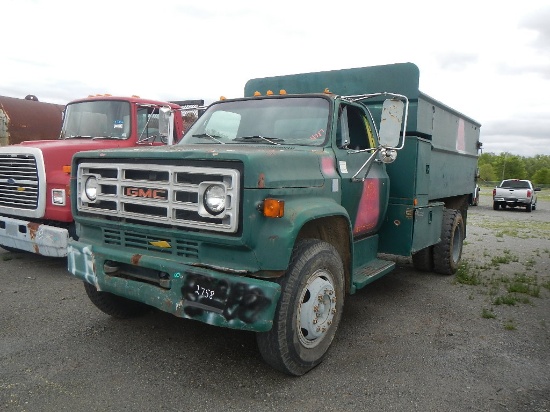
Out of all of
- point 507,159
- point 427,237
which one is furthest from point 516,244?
point 507,159

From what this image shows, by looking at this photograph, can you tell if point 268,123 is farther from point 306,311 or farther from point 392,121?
point 306,311

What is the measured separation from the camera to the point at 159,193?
136 inches

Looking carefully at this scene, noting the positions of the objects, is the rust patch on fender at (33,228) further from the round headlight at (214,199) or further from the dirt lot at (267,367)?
the round headlight at (214,199)

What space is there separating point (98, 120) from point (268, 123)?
3761 millimetres

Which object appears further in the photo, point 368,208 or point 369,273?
point 368,208

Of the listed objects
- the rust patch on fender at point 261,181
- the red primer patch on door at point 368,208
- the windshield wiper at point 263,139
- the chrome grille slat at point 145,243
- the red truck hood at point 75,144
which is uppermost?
the windshield wiper at point 263,139

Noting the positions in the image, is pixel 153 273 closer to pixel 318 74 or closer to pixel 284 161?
pixel 284 161

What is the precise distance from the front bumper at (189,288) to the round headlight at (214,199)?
0.42 m

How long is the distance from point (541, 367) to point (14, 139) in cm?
930

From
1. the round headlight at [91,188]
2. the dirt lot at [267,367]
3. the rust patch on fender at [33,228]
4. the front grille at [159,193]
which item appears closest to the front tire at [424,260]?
the dirt lot at [267,367]

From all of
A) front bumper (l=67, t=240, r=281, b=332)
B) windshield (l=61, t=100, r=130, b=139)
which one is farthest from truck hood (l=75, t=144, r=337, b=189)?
windshield (l=61, t=100, r=130, b=139)

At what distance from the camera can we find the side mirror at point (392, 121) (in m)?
4.16

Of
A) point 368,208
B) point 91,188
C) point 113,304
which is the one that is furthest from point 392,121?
point 113,304

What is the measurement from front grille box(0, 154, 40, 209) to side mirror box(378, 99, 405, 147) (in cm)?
437
